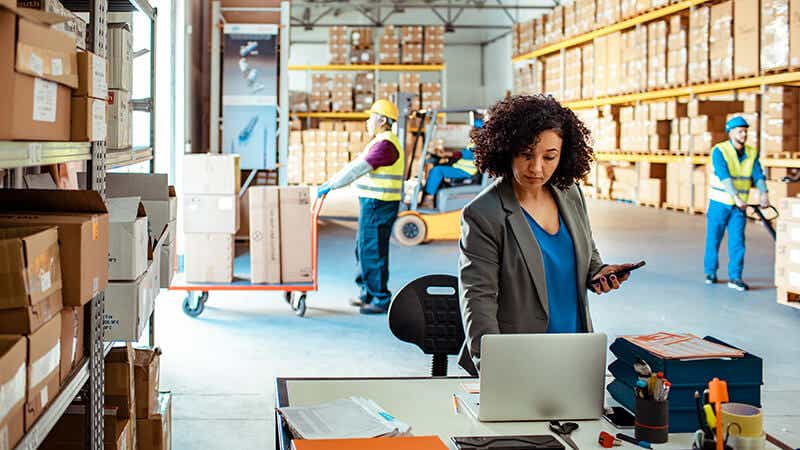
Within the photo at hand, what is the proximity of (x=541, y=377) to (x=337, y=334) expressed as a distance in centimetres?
459

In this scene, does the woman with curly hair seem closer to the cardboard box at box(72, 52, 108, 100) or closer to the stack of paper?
the stack of paper

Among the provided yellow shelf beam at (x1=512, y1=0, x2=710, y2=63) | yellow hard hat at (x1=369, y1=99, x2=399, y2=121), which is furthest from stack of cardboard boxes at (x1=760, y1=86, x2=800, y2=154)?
yellow hard hat at (x1=369, y1=99, x2=399, y2=121)

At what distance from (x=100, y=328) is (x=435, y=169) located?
10.3m

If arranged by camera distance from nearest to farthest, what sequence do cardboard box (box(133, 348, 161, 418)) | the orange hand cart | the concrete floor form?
cardboard box (box(133, 348, 161, 418)) < the concrete floor < the orange hand cart

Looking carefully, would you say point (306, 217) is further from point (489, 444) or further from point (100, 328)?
point (489, 444)

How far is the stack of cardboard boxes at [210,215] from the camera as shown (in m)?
7.08

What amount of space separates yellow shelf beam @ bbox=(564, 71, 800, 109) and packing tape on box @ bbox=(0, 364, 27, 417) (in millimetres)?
10421

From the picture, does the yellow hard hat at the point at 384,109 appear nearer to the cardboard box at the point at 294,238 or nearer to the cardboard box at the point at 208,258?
the cardboard box at the point at 294,238

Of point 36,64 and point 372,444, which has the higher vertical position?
point 36,64

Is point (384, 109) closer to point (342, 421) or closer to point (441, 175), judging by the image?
point (441, 175)

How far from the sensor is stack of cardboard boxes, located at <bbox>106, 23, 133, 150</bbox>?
11.0 ft

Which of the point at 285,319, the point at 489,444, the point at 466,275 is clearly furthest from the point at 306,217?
the point at 489,444

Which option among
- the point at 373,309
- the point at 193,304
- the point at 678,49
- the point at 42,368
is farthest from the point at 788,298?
the point at 678,49

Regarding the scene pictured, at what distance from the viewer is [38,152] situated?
6.95ft
